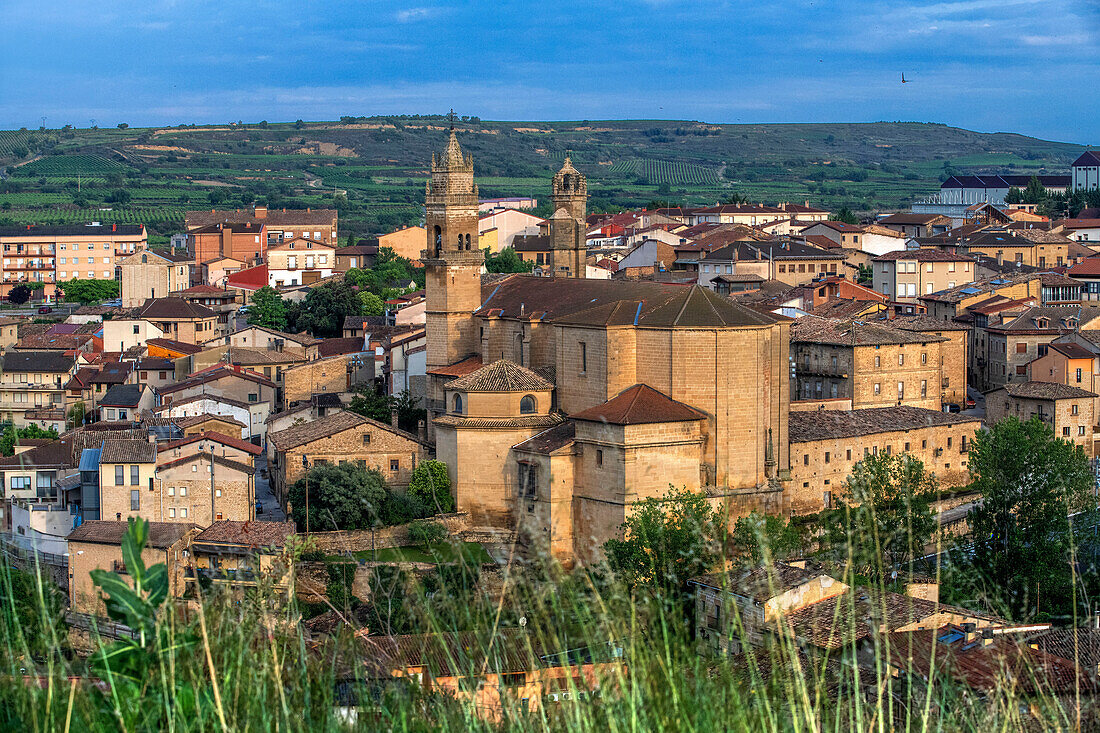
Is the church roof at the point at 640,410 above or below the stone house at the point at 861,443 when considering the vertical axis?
above

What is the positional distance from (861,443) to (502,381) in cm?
820

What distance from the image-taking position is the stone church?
28.3 metres

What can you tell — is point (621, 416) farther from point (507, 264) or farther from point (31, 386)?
point (507, 264)

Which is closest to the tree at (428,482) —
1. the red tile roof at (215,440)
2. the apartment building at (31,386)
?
the red tile roof at (215,440)

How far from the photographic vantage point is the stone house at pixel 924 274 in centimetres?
A: 5394

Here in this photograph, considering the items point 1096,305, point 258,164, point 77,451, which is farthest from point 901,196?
point 77,451

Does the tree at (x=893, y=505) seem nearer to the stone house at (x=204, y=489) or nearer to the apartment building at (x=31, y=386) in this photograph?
the stone house at (x=204, y=489)

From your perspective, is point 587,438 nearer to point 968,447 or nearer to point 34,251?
point 968,447

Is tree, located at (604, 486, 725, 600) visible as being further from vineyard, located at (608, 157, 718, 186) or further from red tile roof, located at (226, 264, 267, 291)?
vineyard, located at (608, 157, 718, 186)

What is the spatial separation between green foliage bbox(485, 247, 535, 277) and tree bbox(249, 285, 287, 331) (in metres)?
8.90

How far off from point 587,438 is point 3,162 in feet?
496

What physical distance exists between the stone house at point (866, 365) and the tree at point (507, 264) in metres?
25.3

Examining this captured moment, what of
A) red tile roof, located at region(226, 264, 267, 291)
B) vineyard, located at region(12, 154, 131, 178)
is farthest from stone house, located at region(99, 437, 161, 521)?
vineyard, located at region(12, 154, 131, 178)

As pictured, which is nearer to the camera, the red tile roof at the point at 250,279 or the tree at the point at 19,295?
the red tile roof at the point at 250,279
